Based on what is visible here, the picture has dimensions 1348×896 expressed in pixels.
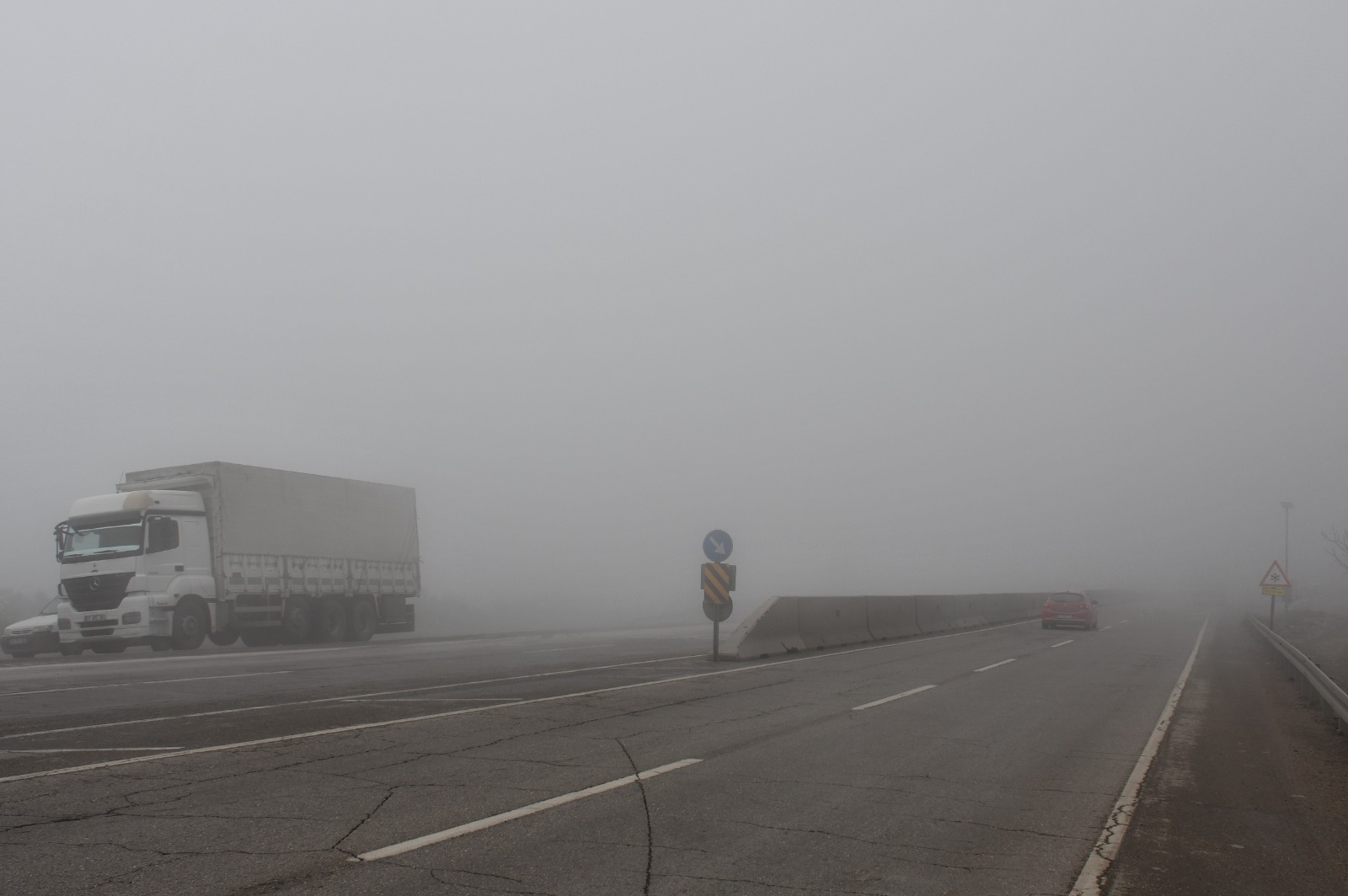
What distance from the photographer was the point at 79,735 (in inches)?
369

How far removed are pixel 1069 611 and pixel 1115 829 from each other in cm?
3050

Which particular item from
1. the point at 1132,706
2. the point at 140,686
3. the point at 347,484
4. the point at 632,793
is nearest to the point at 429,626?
the point at 347,484

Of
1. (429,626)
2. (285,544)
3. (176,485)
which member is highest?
(176,485)

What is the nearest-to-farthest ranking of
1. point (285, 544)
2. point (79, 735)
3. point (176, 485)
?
point (79, 735) < point (176, 485) < point (285, 544)

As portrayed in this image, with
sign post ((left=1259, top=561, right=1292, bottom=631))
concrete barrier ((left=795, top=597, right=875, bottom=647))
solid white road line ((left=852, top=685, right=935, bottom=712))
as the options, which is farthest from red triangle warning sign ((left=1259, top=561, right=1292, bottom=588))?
solid white road line ((left=852, top=685, right=935, bottom=712))

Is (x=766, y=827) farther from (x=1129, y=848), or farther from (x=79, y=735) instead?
(x=79, y=735)

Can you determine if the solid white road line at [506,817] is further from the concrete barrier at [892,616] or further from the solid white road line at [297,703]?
the concrete barrier at [892,616]

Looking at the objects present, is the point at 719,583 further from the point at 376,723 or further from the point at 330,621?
the point at 330,621

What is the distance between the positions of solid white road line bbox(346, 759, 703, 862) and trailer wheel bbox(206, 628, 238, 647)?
20.7 meters

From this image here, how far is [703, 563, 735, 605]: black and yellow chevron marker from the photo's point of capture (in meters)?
19.3

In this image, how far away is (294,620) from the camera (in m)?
26.9

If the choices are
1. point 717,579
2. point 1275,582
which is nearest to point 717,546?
point 717,579

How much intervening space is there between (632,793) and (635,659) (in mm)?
13201

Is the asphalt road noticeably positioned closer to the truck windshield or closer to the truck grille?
the truck grille
